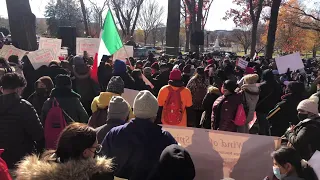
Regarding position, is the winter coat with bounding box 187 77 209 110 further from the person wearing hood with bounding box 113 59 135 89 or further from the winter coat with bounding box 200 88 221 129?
the person wearing hood with bounding box 113 59 135 89

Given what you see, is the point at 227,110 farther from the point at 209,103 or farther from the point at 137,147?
the point at 137,147

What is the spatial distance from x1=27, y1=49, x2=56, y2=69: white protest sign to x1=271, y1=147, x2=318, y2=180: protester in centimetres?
556

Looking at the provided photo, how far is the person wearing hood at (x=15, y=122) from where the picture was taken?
3.89 meters

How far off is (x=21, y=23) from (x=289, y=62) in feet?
26.3

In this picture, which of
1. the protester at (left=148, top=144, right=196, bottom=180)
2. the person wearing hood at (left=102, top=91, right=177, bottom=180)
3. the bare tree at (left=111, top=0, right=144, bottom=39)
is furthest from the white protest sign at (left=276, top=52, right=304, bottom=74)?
the bare tree at (left=111, top=0, right=144, bottom=39)

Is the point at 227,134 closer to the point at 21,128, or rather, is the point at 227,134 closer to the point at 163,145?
the point at 163,145

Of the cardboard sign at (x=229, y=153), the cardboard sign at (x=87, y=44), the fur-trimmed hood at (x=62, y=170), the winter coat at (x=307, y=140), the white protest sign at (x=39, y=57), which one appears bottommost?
the cardboard sign at (x=229, y=153)

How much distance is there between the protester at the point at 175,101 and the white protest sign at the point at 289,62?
472 centimetres

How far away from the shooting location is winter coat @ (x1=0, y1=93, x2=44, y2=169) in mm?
3887

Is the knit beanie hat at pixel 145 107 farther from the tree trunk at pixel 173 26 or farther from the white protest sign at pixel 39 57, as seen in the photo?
the tree trunk at pixel 173 26

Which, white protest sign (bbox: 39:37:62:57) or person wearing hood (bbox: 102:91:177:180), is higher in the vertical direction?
white protest sign (bbox: 39:37:62:57)

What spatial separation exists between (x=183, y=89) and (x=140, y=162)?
302 centimetres

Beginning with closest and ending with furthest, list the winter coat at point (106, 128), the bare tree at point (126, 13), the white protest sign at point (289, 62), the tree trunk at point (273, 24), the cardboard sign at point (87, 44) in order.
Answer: the winter coat at point (106, 128)
the white protest sign at point (289, 62)
the cardboard sign at point (87, 44)
the tree trunk at point (273, 24)
the bare tree at point (126, 13)

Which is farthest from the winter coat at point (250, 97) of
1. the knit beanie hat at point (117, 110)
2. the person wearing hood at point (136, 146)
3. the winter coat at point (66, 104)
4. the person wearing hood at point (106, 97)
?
the person wearing hood at point (136, 146)
